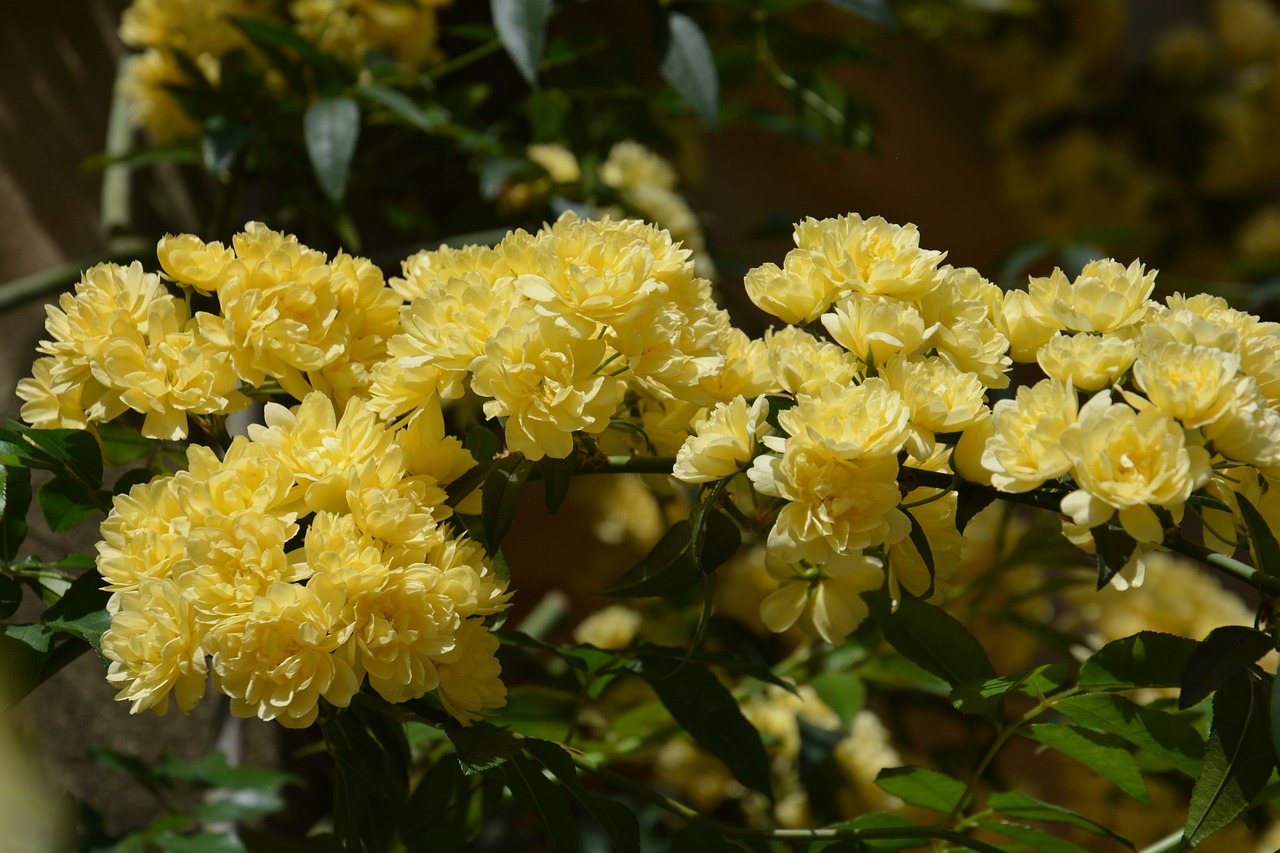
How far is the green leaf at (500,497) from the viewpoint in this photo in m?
0.35

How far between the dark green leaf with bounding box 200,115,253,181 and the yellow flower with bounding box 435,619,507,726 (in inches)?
17.5

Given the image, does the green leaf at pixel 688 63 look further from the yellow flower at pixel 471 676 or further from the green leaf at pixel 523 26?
the yellow flower at pixel 471 676

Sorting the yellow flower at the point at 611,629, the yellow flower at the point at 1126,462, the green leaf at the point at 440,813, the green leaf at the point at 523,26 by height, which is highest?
the green leaf at the point at 523,26

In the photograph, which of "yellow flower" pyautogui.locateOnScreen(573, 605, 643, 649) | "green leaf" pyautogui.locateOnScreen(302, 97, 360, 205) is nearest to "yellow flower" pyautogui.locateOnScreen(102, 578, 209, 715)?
"green leaf" pyautogui.locateOnScreen(302, 97, 360, 205)

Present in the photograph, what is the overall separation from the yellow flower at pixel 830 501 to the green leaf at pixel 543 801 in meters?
0.13

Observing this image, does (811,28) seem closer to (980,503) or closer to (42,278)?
(42,278)

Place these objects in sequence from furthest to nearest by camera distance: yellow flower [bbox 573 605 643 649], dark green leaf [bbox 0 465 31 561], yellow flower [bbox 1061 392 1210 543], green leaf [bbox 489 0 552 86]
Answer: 1. yellow flower [bbox 573 605 643 649]
2. green leaf [bbox 489 0 552 86]
3. dark green leaf [bbox 0 465 31 561]
4. yellow flower [bbox 1061 392 1210 543]

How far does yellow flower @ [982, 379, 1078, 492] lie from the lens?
1.02 feet

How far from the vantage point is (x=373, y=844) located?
435 millimetres

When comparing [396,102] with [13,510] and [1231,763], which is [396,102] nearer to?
[13,510]

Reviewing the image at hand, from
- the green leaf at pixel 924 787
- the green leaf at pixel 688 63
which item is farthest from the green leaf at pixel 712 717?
the green leaf at pixel 688 63

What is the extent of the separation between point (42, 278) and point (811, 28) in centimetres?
102

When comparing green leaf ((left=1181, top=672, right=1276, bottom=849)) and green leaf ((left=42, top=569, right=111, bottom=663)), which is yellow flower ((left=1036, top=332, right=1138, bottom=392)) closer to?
green leaf ((left=1181, top=672, right=1276, bottom=849))

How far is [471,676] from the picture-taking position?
0.35m
